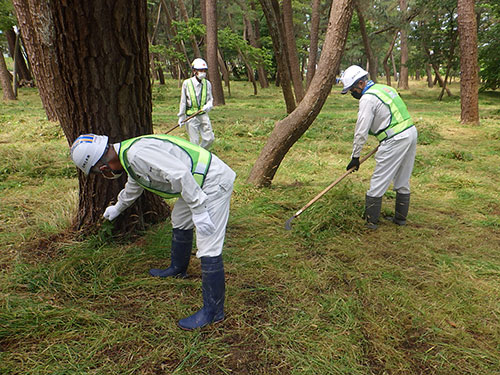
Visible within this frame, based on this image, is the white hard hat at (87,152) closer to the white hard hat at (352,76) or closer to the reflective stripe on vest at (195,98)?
the white hard hat at (352,76)

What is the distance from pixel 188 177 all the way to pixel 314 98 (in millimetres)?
3124

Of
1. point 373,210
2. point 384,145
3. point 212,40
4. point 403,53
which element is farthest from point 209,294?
point 403,53

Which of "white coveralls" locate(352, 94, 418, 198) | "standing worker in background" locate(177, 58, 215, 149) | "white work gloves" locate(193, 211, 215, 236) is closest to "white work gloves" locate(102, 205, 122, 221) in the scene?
"white work gloves" locate(193, 211, 215, 236)

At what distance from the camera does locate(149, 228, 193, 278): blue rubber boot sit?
2.80 m

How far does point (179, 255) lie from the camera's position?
2.84 meters

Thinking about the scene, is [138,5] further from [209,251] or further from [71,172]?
[71,172]

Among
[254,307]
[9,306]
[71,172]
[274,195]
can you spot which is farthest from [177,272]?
[71,172]

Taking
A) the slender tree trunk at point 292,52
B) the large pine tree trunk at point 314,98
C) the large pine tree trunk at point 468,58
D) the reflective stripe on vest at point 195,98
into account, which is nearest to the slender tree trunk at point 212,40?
the slender tree trunk at point 292,52

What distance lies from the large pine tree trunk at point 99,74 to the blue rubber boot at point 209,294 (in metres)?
1.38

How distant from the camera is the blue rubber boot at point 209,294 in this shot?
230 centimetres

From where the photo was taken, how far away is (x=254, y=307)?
2576 mm

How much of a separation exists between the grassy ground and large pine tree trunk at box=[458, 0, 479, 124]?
620cm

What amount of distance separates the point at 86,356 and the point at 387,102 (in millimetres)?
3732

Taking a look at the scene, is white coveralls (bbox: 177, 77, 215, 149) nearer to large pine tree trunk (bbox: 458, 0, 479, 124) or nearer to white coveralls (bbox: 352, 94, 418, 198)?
white coveralls (bbox: 352, 94, 418, 198)
